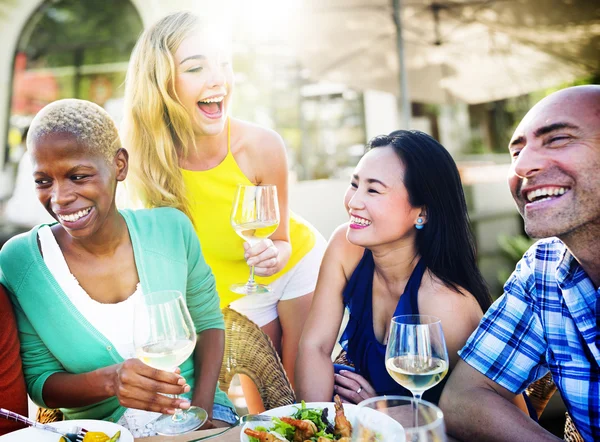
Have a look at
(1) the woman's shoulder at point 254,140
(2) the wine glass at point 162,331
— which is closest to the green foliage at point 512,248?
Result: (1) the woman's shoulder at point 254,140

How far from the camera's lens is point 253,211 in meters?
2.35

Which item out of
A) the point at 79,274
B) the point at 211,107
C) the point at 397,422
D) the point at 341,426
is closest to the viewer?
the point at 397,422

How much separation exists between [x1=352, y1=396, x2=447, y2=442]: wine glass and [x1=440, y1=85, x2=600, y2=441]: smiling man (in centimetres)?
70

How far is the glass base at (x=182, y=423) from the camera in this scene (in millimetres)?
1633

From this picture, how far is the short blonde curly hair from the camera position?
6.26 ft

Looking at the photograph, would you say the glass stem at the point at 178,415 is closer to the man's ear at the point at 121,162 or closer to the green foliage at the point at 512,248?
the man's ear at the point at 121,162

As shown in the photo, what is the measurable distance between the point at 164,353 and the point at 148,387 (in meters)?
0.17

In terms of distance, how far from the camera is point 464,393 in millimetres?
1715

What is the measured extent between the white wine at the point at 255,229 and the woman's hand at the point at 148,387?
831 millimetres

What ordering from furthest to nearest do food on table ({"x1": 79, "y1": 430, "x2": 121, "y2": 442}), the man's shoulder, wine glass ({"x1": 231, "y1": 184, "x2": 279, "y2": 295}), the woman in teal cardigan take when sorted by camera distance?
wine glass ({"x1": 231, "y1": 184, "x2": 279, "y2": 295})
the woman in teal cardigan
the man's shoulder
food on table ({"x1": 79, "y1": 430, "x2": 121, "y2": 442})

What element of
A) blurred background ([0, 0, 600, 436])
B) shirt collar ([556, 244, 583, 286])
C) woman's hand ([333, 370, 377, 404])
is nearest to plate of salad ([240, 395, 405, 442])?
woman's hand ([333, 370, 377, 404])

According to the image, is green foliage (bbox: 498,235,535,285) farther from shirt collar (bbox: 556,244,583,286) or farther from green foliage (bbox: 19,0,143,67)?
green foliage (bbox: 19,0,143,67)

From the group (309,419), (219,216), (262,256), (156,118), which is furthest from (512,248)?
(309,419)

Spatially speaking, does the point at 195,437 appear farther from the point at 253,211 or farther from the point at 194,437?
the point at 253,211
